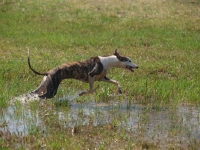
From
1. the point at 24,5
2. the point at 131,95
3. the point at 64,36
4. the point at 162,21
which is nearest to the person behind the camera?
the point at 131,95

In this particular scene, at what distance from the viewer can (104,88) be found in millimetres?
14258

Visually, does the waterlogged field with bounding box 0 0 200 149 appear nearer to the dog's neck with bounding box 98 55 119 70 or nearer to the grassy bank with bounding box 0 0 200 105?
the grassy bank with bounding box 0 0 200 105

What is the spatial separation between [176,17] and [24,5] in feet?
30.3

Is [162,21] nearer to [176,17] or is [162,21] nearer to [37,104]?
[176,17]

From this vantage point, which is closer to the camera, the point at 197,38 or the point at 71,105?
the point at 71,105

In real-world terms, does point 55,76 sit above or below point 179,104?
above

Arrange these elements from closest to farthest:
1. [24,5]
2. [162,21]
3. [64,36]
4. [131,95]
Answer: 1. [131,95]
2. [64,36]
3. [162,21]
4. [24,5]

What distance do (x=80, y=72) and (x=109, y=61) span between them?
914 mm

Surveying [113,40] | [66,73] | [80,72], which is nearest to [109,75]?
[80,72]

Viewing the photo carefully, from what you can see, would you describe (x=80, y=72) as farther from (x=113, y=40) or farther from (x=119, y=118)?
(x=113, y=40)

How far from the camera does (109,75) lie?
54.3 ft

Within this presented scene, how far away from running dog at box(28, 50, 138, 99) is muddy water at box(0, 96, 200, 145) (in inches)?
14.3

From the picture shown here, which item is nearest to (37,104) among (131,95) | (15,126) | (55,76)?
(55,76)

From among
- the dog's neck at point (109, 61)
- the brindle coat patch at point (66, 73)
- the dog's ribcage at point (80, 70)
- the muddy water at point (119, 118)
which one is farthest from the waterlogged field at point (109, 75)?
the dog's neck at point (109, 61)
